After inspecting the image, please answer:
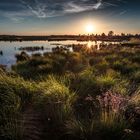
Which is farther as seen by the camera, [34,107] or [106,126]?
[34,107]

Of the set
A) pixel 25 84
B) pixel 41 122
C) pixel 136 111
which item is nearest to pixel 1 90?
pixel 25 84

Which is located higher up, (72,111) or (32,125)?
(72,111)

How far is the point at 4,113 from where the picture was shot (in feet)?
21.8

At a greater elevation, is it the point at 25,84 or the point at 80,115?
the point at 25,84

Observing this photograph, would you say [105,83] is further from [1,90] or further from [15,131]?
[15,131]

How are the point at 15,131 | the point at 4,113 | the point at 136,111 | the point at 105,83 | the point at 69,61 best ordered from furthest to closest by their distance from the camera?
the point at 69,61
the point at 105,83
the point at 136,111
the point at 4,113
the point at 15,131

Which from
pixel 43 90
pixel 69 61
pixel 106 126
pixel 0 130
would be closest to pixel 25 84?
pixel 43 90

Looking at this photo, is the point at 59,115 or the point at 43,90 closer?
the point at 59,115

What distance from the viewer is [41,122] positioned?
6.92 meters

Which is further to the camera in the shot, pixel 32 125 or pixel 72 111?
pixel 72 111

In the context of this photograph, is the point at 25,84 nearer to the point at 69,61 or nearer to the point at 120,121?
the point at 120,121

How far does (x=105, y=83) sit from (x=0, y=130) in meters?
4.99

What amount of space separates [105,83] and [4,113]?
4585 mm

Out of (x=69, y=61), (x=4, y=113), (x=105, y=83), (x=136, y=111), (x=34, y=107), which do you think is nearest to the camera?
(x=4, y=113)
